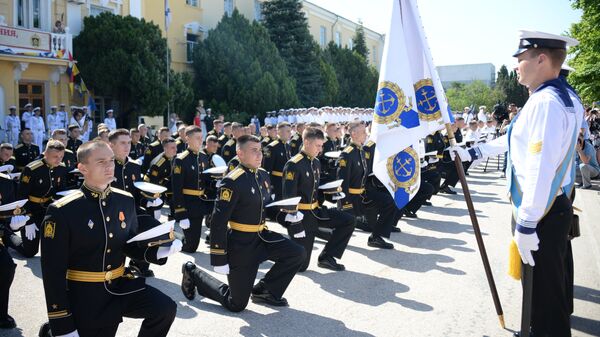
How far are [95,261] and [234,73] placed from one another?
26624 mm

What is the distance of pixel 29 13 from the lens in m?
22.0

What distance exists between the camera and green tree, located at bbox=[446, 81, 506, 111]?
187ft

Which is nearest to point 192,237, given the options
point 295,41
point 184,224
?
point 184,224

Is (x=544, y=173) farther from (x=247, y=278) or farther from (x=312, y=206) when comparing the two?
(x=312, y=206)

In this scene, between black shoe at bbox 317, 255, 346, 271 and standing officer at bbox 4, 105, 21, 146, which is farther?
standing officer at bbox 4, 105, 21, 146

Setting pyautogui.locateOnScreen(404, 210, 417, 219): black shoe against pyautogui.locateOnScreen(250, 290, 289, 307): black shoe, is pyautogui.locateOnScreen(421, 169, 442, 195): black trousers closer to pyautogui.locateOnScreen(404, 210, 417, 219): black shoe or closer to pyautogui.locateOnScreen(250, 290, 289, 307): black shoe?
pyautogui.locateOnScreen(404, 210, 417, 219): black shoe

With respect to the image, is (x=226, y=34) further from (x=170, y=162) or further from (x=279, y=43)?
(x=170, y=162)

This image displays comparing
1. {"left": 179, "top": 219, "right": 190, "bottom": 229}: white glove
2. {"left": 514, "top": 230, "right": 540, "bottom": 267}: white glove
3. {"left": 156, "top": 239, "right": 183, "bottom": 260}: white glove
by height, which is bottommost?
{"left": 179, "top": 219, "right": 190, "bottom": 229}: white glove

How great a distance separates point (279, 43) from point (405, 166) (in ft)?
101

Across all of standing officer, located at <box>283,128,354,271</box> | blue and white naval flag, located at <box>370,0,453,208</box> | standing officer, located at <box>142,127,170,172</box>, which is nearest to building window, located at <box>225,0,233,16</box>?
standing officer, located at <box>142,127,170,172</box>

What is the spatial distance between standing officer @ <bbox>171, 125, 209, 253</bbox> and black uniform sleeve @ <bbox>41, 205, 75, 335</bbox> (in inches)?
169

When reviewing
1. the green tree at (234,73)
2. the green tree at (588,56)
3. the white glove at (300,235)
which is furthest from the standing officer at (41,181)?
the green tree at (234,73)

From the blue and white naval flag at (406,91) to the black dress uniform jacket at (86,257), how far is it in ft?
9.70

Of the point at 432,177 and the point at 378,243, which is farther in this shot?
the point at 432,177
